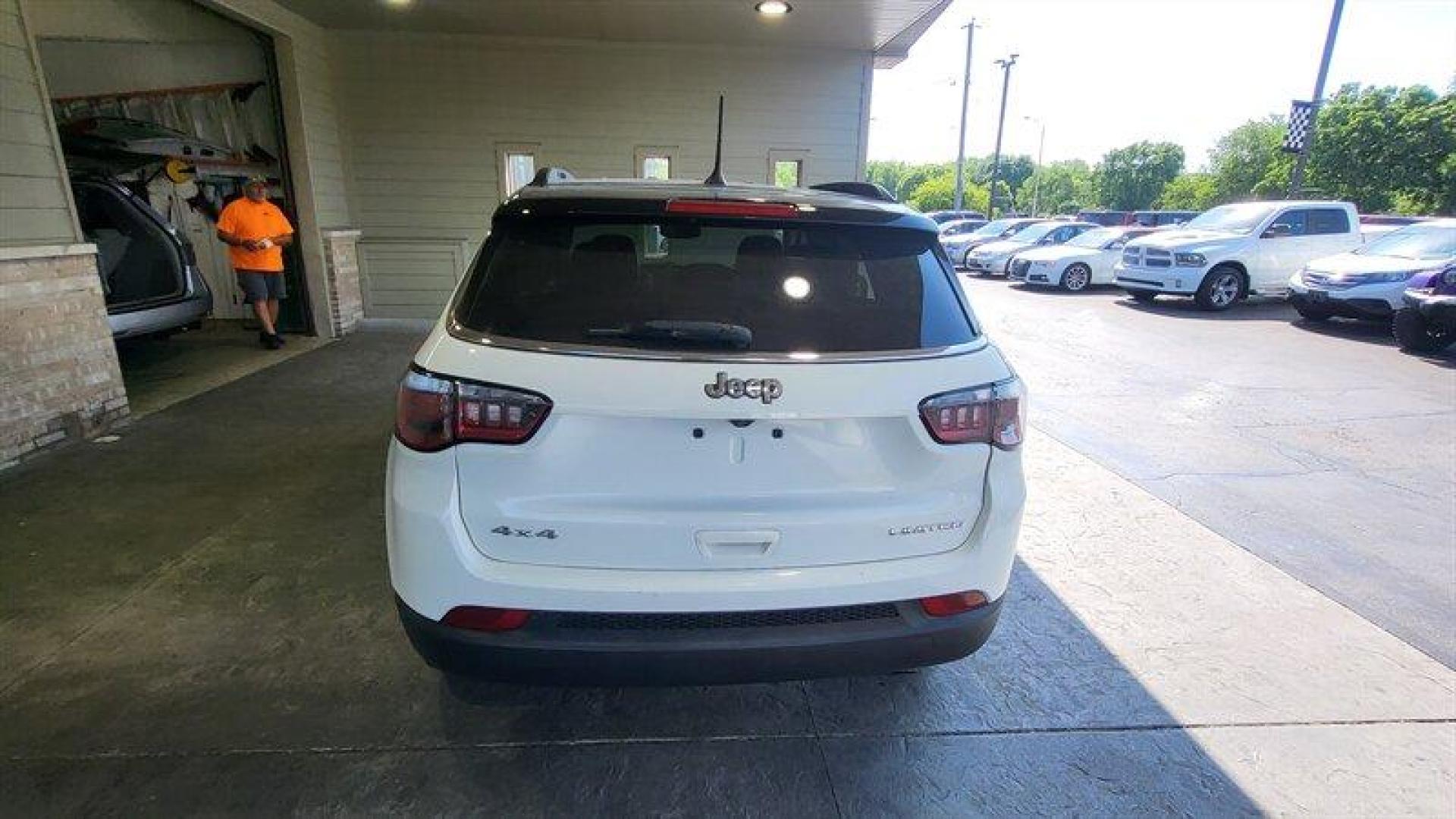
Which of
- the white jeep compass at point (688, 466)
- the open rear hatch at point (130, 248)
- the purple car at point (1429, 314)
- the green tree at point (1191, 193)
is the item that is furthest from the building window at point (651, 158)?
the green tree at point (1191, 193)

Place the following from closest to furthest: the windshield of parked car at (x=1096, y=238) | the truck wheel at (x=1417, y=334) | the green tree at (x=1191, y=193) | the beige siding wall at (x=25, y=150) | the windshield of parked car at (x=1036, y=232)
Answer: the beige siding wall at (x=25, y=150) < the truck wheel at (x=1417, y=334) < the windshield of parked car at (x=1096, y=238) < the windshield of parked car at (x=1036, y=232) < the green tree at (x=1191, y=193)

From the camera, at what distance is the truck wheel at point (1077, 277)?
46.5ft

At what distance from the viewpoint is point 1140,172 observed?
47.2m

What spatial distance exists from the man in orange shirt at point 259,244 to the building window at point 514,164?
2.45 metres

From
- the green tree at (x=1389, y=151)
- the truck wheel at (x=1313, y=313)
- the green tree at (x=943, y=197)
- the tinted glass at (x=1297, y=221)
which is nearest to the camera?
the truck wheel at (x=1313, y=313)

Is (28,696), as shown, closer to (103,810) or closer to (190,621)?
(190,621)

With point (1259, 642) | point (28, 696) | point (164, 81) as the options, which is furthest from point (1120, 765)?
point (164, 81)

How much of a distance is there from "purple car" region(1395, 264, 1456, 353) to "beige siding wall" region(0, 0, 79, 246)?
12695mm

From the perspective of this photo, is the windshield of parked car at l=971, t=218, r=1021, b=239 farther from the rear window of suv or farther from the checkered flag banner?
the rear window of suv

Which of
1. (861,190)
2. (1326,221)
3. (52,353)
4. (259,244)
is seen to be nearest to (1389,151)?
(1326,221)

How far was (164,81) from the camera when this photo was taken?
743 cm

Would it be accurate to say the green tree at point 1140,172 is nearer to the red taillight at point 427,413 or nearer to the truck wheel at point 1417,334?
the truck wheel at point 1417,334

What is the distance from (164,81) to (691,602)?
924 cm

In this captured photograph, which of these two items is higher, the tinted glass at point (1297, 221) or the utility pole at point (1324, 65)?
the utility pole at point (1324, 65)
